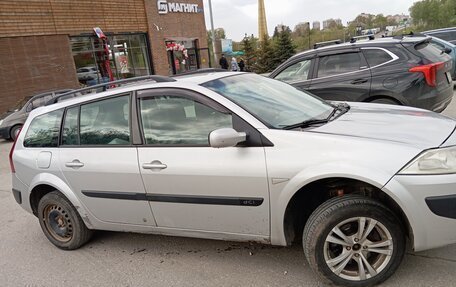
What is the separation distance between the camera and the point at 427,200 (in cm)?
232

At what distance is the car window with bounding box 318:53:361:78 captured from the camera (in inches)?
237

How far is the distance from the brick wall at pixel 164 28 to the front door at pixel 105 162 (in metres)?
18.8

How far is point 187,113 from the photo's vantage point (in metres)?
3.03

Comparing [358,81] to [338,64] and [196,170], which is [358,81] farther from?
[196,170]

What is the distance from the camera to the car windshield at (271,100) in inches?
115

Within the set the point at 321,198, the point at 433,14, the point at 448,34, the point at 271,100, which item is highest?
the point at 433,14

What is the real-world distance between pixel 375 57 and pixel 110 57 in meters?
16.2

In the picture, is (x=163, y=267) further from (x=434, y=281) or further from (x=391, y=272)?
(x=434, y=281)

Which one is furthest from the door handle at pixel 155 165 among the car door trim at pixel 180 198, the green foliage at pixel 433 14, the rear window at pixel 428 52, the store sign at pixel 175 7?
the green foliage at pixel 433 14

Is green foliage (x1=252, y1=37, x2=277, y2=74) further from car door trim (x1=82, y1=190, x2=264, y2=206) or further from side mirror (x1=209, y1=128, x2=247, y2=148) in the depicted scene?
side mirror (x1=209, y1=128, x2=247, y2=148)

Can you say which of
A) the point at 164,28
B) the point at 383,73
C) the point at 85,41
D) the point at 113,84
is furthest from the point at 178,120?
the point at 164,28

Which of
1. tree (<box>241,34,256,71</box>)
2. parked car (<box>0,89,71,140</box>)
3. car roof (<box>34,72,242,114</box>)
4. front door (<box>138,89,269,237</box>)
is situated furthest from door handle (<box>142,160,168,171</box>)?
tree (<box>241,34,256,71</box>)

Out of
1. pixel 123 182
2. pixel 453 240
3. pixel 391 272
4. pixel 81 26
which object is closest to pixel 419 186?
pixel 453 240

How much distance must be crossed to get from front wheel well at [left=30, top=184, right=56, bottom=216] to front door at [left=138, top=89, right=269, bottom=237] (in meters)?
1.47
